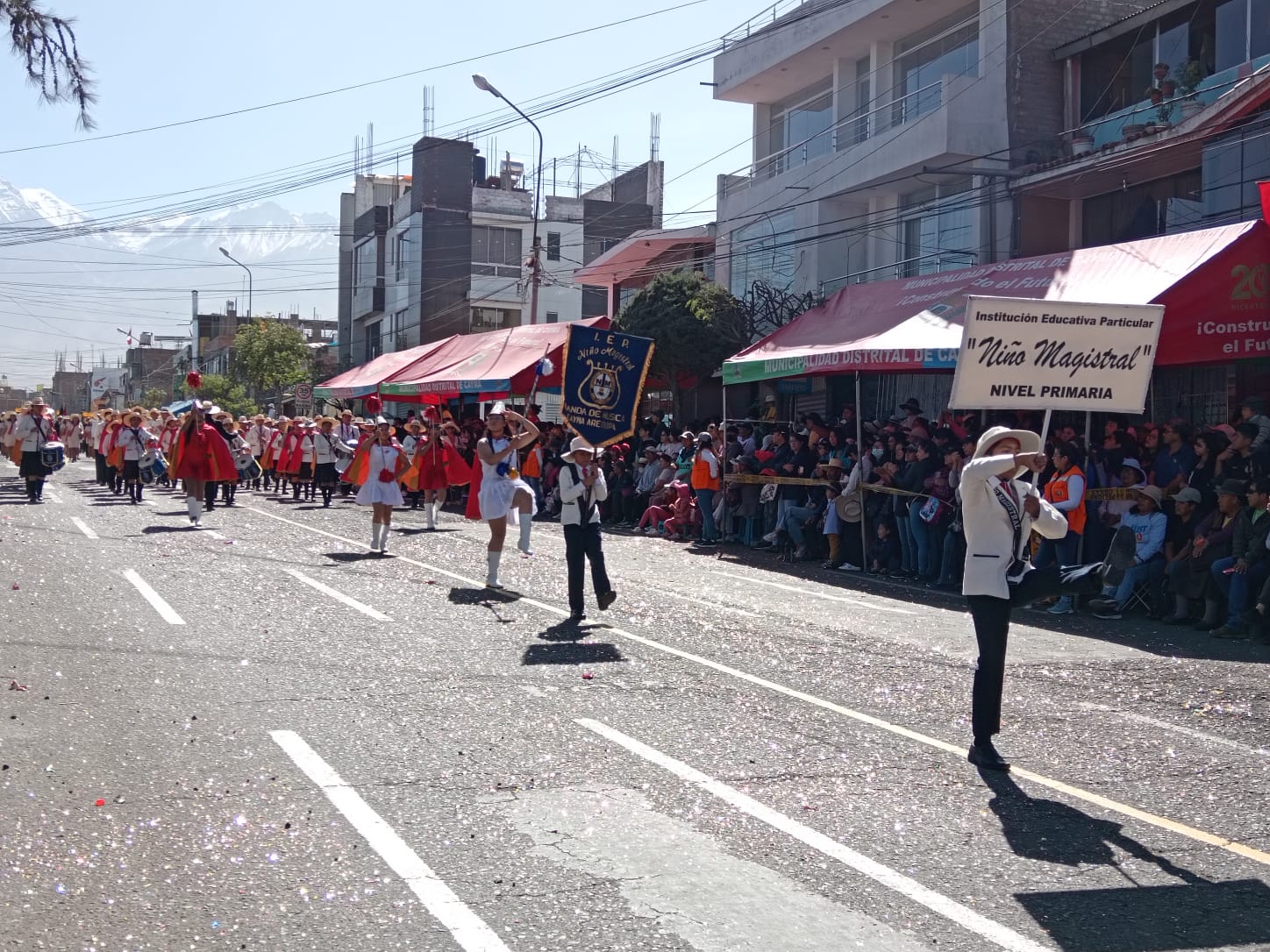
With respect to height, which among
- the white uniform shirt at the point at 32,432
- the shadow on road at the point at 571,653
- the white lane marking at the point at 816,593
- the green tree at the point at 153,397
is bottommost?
the white lane marking at the point at 816,593

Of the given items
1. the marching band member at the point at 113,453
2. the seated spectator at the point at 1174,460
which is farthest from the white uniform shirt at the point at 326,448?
the seated spectator at the point at 1174,460

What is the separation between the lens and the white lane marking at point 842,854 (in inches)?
184

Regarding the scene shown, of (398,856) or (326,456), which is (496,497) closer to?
(398,856)

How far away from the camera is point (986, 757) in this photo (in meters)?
7.10

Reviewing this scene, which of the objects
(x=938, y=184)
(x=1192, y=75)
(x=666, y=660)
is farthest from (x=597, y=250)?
(x=666, y=660)

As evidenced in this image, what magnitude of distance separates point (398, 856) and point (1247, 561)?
9.86 meters

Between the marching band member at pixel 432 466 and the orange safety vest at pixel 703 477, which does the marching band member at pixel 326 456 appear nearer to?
the marching band member at pixel 432 466

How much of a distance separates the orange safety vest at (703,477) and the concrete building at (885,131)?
779 centimetres

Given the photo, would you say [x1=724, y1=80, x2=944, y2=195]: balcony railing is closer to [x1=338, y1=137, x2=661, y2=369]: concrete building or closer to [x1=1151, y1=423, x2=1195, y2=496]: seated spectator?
[x1=1151, y1=423, x2=1195, y2=496]: seated spectator

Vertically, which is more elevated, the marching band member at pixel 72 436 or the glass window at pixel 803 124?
the glass window at pixel 803 124

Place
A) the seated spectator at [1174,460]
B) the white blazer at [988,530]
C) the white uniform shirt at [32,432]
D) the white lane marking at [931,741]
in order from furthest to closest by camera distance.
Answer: the white uniform shirt at [32,432], the seated spectator at [1174,460], the white blazer at [988,530], the white lane marking at [931,741]

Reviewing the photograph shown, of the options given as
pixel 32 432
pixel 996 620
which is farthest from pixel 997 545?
pixel 32 432

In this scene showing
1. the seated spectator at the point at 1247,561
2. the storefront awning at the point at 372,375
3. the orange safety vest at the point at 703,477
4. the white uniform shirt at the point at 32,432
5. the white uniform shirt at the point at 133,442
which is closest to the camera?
the seated spectator at the point at 1247,561

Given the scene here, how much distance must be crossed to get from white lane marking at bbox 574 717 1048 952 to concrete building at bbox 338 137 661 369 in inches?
1955
